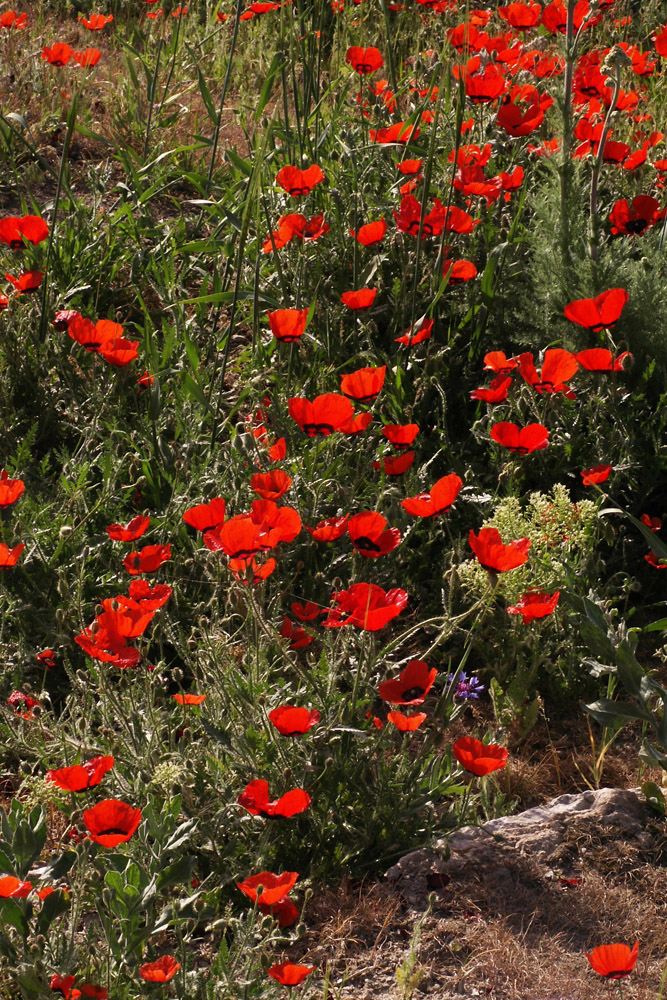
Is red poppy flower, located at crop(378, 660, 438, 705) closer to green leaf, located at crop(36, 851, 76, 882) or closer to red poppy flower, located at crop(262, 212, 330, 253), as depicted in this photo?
green leaf, located at crop(36, 851, 76, 882)

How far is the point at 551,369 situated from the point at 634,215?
27.4 inches

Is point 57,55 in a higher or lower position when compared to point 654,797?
higher

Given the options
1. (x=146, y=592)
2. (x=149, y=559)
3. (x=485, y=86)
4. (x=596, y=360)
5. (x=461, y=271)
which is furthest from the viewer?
(x=485, y=86)

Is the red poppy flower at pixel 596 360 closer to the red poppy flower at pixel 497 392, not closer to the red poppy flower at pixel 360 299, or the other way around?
the red poppy flower at pixel 497 392

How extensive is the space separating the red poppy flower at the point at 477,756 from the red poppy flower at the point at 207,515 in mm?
578

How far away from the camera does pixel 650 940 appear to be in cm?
159

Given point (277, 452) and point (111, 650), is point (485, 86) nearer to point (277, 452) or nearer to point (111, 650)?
point (277, 452)

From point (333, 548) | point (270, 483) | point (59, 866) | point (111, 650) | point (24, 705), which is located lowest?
point (24, 705)

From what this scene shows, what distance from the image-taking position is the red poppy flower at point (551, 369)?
231cm

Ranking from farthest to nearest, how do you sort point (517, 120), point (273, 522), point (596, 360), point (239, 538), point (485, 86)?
point (485, 86) < point (517, 120) < point (596, 360) < point (273, 522) < point (239, 538)

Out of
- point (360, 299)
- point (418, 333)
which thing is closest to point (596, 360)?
point (418, 333)

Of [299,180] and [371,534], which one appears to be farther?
[299,180]

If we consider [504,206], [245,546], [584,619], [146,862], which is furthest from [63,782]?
[504,206]

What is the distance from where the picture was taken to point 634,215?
2.73m
